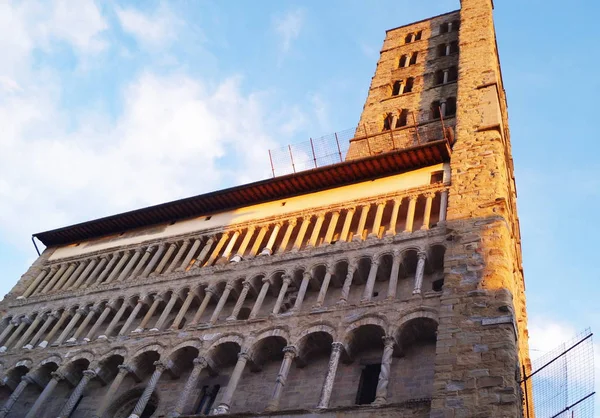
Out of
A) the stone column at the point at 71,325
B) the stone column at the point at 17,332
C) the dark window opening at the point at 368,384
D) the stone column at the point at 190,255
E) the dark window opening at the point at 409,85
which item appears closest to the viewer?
the dark window opening at the point at 368,384

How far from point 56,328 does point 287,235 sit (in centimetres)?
937

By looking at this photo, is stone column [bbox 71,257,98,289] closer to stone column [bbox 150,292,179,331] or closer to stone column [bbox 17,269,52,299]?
stone column [bbox 17,269,52,299]

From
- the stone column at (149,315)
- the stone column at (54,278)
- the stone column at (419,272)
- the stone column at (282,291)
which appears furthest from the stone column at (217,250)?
the stone column at (419,272)

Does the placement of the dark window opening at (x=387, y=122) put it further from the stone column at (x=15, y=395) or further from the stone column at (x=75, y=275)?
the stone column at (x=15, y=395)

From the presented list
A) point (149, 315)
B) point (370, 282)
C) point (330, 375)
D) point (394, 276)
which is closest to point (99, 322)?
point (149, 315)

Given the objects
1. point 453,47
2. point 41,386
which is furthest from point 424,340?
point 453,47

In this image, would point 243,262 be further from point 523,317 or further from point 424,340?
point 523,317

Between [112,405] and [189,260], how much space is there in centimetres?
610

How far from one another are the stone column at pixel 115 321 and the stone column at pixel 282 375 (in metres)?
7.54

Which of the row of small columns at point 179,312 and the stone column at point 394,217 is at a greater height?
the stone column at point 394,217

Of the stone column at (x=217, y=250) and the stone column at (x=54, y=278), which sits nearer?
the stone column at (x=217, y=250)

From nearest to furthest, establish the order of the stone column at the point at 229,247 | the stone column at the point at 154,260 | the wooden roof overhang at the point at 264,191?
the wooden roof overhang at the point at 264,191, the stone column at the point at 229,247, the stone column at the point at 154,260

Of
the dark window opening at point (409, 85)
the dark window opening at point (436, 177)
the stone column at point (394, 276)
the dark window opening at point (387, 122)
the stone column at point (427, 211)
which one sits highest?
the dark window opening at point (409, 85)

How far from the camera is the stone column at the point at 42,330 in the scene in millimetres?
22433
